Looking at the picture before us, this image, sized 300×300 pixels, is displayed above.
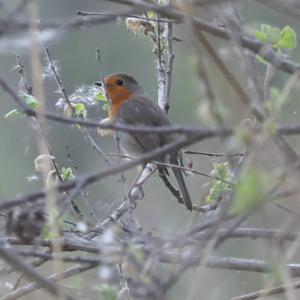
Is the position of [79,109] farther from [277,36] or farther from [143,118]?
[143,118]

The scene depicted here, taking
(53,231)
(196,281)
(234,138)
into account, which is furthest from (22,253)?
(234,138)

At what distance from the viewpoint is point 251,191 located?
1.72 m

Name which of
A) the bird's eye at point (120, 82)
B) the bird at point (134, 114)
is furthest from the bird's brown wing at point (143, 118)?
the bird's eye at point (120, 82)

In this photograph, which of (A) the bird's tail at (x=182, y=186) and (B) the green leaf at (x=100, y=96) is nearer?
(B) the green leaf at (x=100, y=96)

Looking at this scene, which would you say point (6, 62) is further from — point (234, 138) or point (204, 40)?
point (234, 138)

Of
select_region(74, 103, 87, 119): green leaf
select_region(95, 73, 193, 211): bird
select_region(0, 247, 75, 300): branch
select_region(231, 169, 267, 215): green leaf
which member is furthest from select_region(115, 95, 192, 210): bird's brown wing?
select_region(231, 169, 267, 215): green leaf

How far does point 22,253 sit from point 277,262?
56 cm

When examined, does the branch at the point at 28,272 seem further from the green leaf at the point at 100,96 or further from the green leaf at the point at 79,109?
the green leaf at the point at 100,96

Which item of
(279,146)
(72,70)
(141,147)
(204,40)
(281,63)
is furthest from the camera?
(72,70)

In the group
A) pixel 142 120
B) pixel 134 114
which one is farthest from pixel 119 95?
pixel 142 120

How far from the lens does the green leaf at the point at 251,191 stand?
1720 millimetres

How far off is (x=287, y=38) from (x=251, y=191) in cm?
121

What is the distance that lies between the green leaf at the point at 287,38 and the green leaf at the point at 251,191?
1.16 meters

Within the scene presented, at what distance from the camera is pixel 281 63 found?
2.31m
